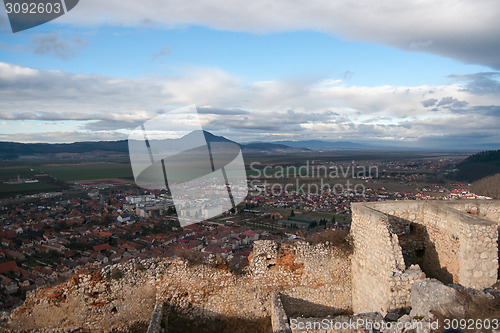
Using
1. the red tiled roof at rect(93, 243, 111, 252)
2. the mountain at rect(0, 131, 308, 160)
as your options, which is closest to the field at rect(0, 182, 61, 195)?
the red tiled roof at rect(93, 243, 111, 252)

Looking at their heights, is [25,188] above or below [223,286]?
below

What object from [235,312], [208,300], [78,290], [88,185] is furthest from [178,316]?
[88,185]

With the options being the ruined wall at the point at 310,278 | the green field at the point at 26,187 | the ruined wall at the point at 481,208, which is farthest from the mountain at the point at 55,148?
the ruined wall at the point at 481,208

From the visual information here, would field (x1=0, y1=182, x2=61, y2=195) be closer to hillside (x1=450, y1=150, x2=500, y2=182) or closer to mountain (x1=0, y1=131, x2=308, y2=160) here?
mountain (x1=0, y1=131, x2=308, y2=160)

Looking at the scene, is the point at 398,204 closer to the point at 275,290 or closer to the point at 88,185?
the point at 275,290

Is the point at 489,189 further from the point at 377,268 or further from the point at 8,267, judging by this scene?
the point at 8,267

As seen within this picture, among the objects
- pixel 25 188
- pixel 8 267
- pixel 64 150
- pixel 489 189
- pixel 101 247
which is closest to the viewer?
pixel 8 267

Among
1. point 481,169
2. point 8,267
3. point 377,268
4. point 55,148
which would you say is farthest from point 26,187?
point 55,148

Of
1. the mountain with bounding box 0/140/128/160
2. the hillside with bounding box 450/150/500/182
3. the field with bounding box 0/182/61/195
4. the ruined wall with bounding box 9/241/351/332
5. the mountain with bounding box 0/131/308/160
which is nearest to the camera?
the ruined wall with bounding box 9/241/351/332
